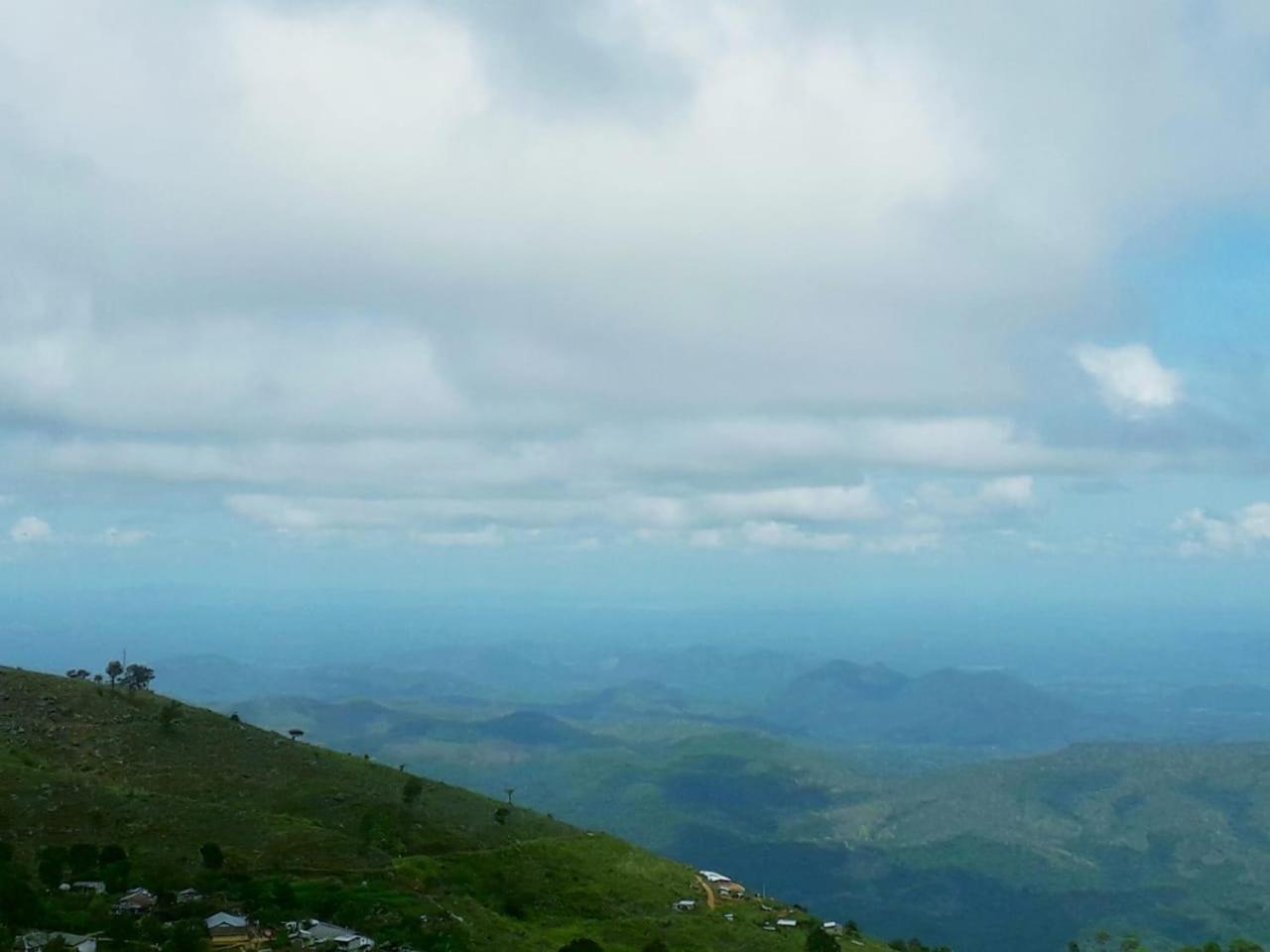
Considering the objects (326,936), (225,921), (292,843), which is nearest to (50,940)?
(225,921)

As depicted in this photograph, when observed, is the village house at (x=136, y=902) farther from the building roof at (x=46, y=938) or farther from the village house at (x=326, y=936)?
the village house at (x=326, y=936)

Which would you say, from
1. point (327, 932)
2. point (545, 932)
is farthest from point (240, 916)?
point (545, 932)

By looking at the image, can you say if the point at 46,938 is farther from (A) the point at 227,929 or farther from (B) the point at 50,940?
(A) the point at 227,929

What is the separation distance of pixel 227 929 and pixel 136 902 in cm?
736

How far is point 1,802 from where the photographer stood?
69688 mm

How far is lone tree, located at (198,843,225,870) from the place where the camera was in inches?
2518

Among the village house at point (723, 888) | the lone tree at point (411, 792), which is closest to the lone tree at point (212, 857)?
the lone tree at point (411, 792)

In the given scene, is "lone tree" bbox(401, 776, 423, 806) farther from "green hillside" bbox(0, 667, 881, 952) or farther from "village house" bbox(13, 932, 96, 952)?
"village house" bbox(13, 932, 96, 952)

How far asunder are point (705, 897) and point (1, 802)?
58139 mm

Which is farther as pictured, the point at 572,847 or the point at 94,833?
the point at 572,847

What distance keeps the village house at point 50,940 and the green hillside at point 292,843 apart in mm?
1805

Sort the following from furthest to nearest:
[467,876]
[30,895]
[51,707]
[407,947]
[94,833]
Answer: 1. [51,707]
2. [467,876]
3. [94,833]
4. [407,947]
5. [30,895]

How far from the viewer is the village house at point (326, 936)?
170ft

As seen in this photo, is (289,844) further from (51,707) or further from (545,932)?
(51,707)
